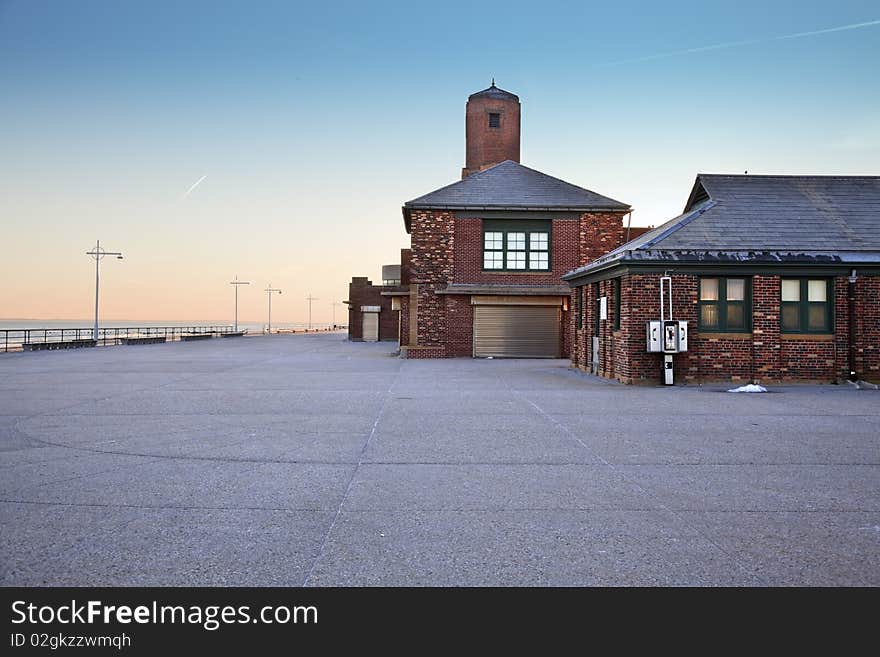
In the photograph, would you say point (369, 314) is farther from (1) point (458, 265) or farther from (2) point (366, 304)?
(1) point (458, 265)

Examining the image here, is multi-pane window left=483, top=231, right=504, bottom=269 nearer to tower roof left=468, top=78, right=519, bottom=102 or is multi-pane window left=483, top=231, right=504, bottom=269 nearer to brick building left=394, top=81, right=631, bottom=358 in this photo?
brick building left=394, top=81, right=631, bottom=358

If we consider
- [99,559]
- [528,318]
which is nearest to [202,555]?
[99,559]

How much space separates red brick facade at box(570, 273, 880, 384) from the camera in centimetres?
1681

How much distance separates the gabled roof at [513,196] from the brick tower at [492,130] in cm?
1148

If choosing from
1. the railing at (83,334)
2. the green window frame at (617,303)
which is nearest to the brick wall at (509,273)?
the green window frame at (617,303)

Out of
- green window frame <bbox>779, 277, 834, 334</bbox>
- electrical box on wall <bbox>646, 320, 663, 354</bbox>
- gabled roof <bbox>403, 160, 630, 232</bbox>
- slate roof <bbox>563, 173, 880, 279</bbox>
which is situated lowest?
electrical box on wall <bbox>646, 320, 663, 354</bbox>

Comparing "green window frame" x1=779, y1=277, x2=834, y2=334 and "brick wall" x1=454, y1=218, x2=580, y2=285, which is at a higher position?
"brick wall" x1=454, y1=218, x2=580, y2=285

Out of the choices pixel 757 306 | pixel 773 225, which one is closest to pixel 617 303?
pixel 757 306

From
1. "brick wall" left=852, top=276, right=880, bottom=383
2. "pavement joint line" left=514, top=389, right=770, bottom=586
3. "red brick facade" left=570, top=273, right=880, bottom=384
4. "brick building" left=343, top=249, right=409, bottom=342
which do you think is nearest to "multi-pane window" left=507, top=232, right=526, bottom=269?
"red brick facade" left=570, top=273, right=880, bottom=384

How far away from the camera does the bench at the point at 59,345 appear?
1378 inches

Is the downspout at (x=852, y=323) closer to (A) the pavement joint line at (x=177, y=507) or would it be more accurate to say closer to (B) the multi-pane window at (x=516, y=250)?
(B) the multi-pane window at (x=516, y=250)

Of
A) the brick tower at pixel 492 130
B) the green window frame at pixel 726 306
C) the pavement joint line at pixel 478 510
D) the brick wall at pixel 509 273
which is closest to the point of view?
the pavement joint line at pixel 478 510

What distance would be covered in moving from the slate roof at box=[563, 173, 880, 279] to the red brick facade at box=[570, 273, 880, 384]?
2.15 feet
